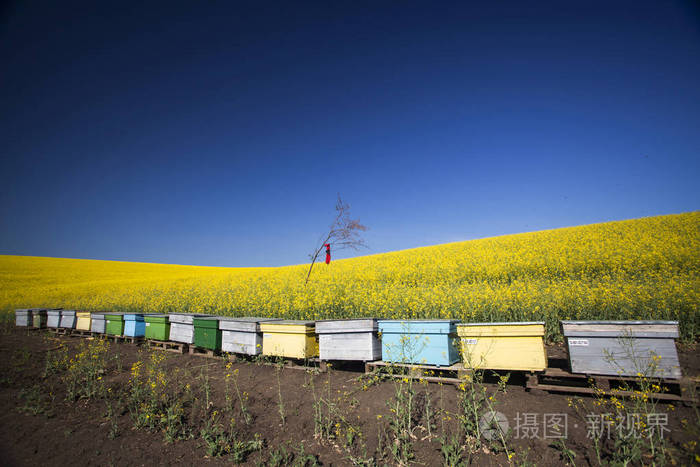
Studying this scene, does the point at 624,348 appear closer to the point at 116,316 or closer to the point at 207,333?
the point at 207,333

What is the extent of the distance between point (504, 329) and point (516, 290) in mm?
5269

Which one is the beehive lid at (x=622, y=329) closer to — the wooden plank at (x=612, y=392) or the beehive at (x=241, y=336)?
the wooden plank at (x=612, y=392)

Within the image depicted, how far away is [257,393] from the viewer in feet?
18.5

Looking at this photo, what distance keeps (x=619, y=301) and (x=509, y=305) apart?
2343 millimetres

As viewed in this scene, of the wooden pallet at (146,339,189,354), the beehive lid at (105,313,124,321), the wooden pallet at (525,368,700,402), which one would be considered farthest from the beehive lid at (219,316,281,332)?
the wooden pallet at (525,368,700,402)

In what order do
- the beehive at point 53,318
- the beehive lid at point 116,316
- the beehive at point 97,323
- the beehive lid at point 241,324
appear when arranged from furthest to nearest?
the beehive at point 53,318, the beehive at point 97,323, the beehive lid at point 116,316, the beehive lid at point 241,324

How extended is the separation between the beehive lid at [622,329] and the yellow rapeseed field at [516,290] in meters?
3.47

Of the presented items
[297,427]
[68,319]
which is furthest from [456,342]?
[68,319]

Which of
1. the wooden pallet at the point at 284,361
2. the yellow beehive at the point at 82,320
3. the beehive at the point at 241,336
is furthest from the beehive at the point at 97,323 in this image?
the beehive at the point at 241,336

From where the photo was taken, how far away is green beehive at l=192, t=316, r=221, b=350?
782cm

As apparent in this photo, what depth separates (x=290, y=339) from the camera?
6727mm

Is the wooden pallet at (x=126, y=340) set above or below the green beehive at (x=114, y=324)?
below

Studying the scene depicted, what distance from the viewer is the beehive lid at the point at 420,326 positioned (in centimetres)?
506

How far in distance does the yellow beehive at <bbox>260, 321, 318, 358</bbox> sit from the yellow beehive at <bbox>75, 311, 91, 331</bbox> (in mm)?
9630
